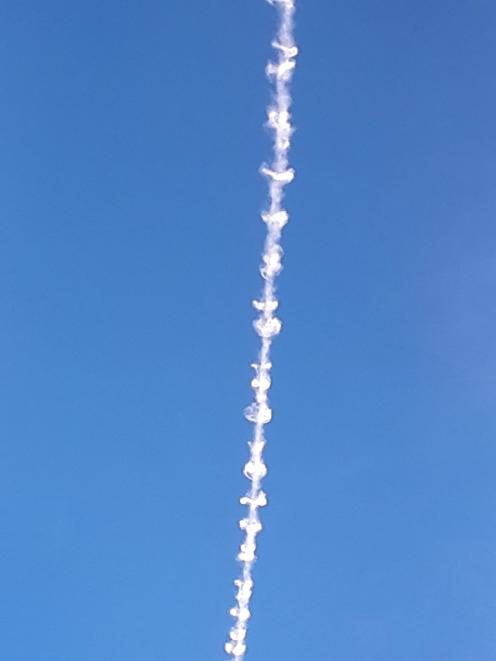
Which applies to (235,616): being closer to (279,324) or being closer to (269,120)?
(279,324)

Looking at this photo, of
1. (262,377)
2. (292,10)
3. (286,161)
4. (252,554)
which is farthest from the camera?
(252,554)

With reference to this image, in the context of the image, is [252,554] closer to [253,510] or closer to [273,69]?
[253,510]

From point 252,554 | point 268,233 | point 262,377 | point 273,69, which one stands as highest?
point 273,69

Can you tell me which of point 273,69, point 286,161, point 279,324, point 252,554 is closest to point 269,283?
point 279,324

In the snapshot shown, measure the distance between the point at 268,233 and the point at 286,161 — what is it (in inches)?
22.8

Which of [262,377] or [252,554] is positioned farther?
[252,554]

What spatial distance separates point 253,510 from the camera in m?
9.59

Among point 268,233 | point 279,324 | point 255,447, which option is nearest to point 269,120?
point 268,233

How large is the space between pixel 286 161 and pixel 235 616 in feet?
13.5

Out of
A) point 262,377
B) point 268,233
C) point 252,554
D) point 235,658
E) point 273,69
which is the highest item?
point 273,69

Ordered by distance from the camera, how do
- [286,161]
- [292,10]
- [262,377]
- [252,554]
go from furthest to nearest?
[252,554] < [262,377] < [286,161] < [292,10]

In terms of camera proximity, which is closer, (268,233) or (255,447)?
(268,233)

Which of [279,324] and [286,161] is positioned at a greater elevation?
[286,161]

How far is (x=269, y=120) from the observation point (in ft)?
27.5
